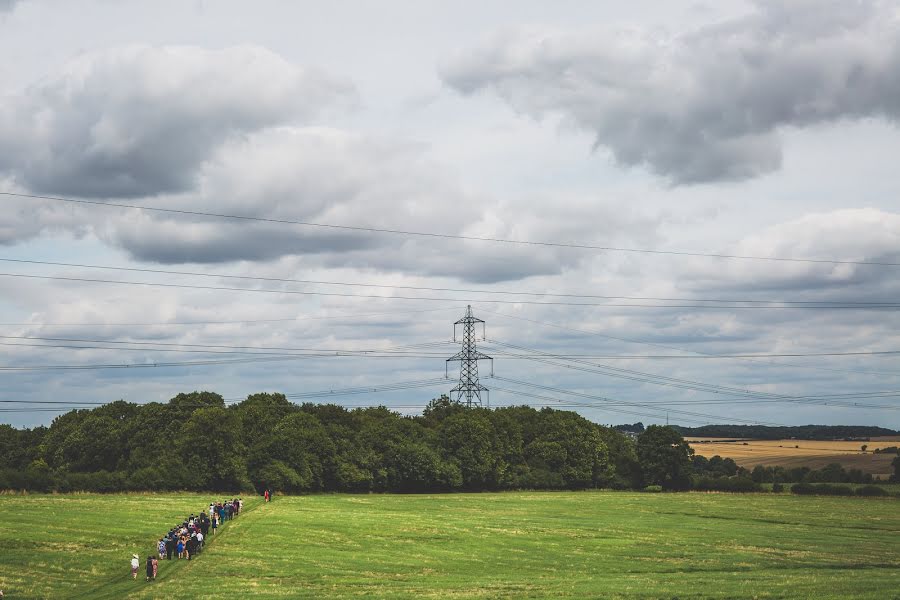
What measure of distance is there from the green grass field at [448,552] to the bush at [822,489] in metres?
37.6

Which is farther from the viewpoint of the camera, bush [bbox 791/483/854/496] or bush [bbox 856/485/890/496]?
bush [bbox 791/483/854/496]

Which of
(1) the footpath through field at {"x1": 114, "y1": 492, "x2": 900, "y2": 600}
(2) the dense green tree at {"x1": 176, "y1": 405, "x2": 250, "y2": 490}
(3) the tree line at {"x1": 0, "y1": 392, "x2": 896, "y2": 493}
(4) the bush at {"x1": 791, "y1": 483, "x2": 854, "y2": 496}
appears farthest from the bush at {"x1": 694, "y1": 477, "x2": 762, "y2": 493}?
(2) the dense green tree at {"x1": 176, "y1": 405, "x2": 250, "y2": 490}

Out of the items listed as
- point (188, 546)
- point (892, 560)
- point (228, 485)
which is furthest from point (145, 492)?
point (892, 560)

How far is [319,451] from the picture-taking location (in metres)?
148

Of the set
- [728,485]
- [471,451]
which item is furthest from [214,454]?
[728,485]

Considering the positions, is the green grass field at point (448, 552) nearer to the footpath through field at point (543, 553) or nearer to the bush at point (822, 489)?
the footpath through field at point (543, 553)

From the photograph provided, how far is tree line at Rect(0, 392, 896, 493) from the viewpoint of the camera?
138625mm

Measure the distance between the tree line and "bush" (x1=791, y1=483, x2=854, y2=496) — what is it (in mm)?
11047

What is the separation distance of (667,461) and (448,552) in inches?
4362

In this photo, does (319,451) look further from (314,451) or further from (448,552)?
(448,552)

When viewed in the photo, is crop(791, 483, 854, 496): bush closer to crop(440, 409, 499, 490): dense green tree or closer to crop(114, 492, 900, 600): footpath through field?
crop(114, 492, 900, 600): footpath through field

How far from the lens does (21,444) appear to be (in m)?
186

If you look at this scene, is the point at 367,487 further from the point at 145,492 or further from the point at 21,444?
the point at 21,444

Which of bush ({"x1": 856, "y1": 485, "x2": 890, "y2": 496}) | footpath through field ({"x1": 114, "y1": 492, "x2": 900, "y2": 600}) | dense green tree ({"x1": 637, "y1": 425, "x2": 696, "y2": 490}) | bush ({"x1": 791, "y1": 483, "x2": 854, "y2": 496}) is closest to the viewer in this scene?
footpath through field ({"x1": 114, "y1": 492, "x2": 900, "y2": 600})
